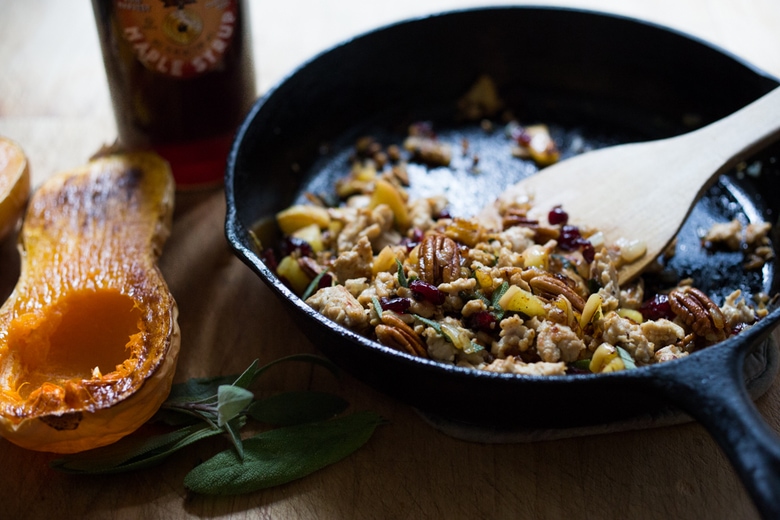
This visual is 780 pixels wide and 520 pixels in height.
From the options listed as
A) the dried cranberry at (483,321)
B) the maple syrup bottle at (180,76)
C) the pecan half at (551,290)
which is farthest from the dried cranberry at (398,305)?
the maple syrup bottle at (180,76)

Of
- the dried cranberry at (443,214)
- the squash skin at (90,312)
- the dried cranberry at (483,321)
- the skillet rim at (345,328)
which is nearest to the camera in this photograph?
the skillet rim at (345,328)

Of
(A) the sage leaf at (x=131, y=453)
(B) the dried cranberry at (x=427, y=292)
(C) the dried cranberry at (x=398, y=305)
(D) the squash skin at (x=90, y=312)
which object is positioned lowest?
(A) the sage leaf at (x=131, y=453)

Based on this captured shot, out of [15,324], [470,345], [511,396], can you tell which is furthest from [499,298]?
[15,324]

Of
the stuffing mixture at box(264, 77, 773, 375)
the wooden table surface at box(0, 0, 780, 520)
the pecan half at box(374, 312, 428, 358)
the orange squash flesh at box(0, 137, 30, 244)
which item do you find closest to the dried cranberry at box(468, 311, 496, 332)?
the stuffing mixture at box(264, 77, 773, 375)

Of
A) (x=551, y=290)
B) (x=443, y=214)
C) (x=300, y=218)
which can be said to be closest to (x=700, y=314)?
(x=551, y=290)

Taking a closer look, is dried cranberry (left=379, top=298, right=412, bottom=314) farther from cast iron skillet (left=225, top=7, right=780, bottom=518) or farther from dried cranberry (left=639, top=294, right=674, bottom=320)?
dried cranberry (left=639, top=294, right=674, bottom=320)

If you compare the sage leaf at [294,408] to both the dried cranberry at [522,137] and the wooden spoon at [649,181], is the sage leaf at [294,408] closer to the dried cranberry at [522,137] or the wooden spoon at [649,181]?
the wooden spoon at [649,181]

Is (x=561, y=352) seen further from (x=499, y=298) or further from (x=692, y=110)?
(x=692, y=110)
